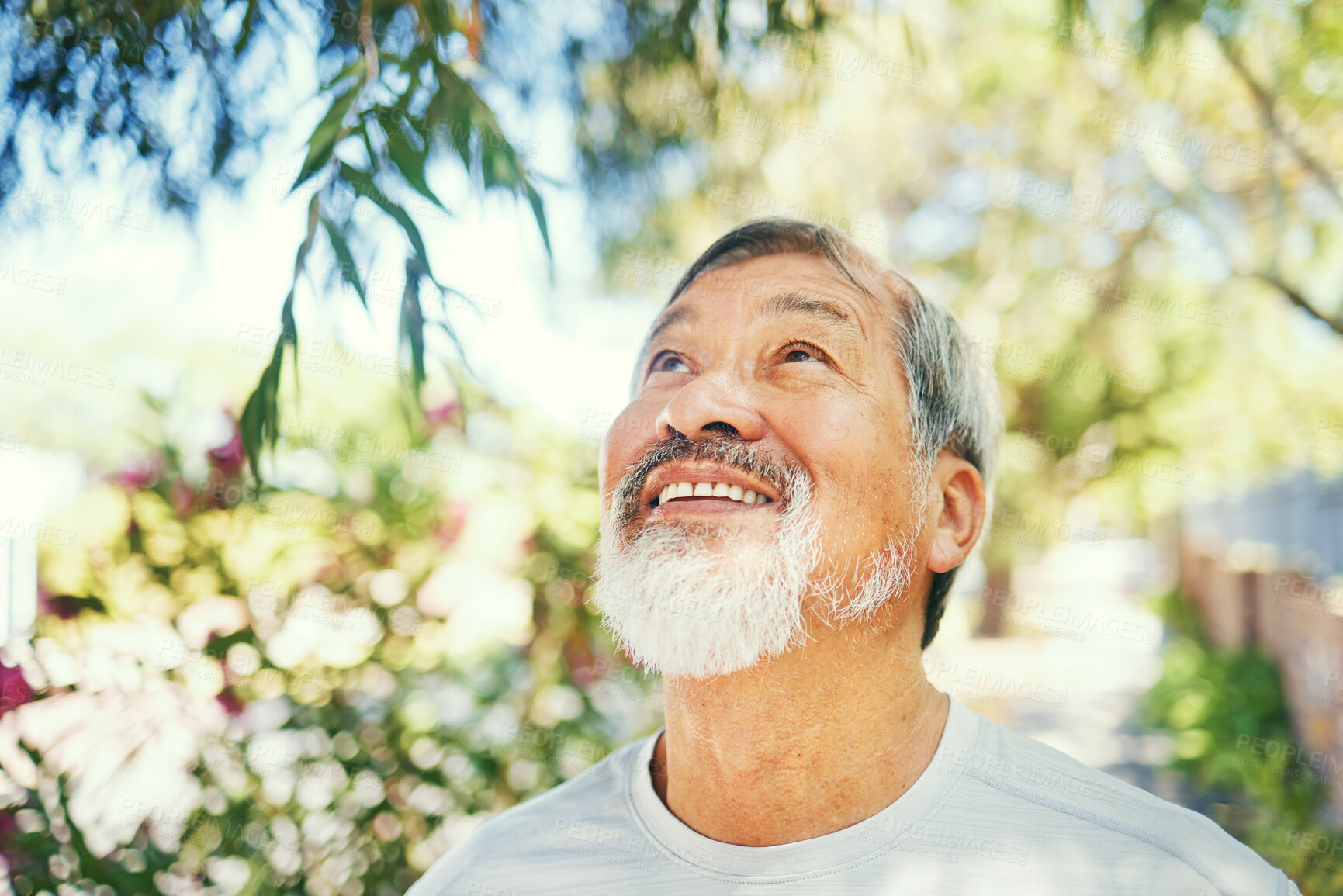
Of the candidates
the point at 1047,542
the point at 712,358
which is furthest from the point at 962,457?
the point at 1047,542

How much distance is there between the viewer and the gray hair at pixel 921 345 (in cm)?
Answer: 159

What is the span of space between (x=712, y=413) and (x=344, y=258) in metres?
0.73

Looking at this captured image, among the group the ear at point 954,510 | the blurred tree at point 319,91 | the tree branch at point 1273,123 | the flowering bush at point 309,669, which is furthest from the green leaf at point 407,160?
the tree branch at point 1273,123

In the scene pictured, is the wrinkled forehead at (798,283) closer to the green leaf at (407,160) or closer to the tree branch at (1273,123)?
the green leaf at (407,160)

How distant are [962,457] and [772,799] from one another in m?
0.78

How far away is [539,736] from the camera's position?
102 inches

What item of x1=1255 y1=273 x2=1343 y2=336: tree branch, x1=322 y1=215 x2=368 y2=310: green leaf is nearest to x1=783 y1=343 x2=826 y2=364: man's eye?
x1=322 y1=215 x2=368 y2=310: green leaf

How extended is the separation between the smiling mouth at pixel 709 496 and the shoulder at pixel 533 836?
23.0 inches

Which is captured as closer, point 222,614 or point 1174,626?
point 222,614

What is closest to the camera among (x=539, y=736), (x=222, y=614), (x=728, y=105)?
(x=222, y=614)

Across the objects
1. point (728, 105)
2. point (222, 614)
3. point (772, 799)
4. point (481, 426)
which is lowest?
point (772, 799)

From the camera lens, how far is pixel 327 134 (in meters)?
1.45

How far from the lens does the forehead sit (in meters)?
1.53

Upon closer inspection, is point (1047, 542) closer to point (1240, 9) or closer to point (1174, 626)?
point (1174, 626)
